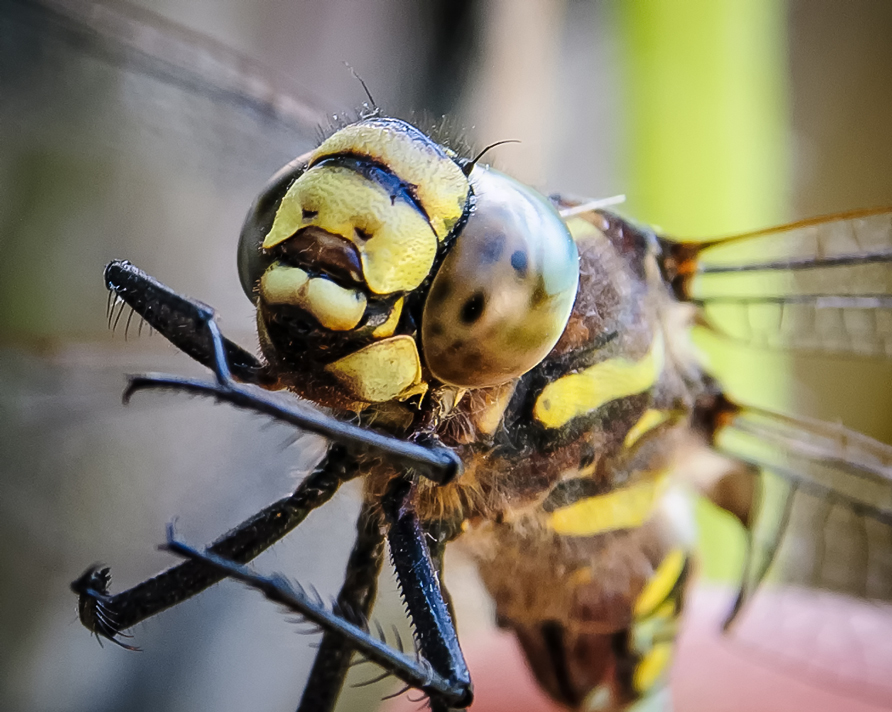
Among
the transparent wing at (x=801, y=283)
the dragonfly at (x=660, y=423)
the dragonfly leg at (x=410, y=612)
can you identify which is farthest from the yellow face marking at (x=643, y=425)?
the dragonfly leg at (x=410, y=612)

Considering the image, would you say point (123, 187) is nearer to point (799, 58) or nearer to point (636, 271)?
point (636, 271)

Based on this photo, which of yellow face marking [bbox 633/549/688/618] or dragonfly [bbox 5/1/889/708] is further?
yellow face marking [bbox 633/549/688/618]

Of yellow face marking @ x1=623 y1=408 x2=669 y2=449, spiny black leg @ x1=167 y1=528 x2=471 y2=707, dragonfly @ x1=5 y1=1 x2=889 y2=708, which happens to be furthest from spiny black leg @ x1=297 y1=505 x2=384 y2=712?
yellow face marking @ x1=623 y1=408 x2=669 y2=449

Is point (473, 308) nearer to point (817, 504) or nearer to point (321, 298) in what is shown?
point (321, 298)

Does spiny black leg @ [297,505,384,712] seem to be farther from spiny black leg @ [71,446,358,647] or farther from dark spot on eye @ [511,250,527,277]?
dark spot on eye @ [511,250,527,277]

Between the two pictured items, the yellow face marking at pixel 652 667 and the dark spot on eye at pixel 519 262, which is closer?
the dark spot on eye at pixel 519 262

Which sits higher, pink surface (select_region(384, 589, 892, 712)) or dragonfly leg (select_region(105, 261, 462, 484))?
dragonfly leg (select_region(105, 261, 462, 484))

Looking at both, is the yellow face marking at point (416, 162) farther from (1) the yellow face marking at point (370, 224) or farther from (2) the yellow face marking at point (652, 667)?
(2) the yellow face marking at point (652, 667)
